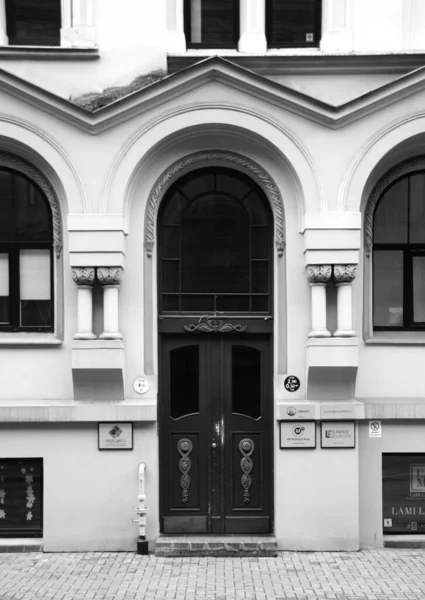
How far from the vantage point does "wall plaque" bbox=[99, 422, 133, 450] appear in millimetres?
10977

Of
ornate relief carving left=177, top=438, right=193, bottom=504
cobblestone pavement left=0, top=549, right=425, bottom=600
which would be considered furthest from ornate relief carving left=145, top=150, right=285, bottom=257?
cobblestone pavement left=0, top=549, right=425, bottom=600

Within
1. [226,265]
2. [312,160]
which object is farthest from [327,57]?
[226,265]

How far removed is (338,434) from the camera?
11016 millimetres

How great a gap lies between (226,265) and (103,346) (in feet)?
6.83

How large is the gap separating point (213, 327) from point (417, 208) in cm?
335

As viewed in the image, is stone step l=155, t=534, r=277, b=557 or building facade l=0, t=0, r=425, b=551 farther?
building facade l=0, t=0, r=425, b=551

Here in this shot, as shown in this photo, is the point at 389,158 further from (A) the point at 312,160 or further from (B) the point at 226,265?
(B) the point at 226,265

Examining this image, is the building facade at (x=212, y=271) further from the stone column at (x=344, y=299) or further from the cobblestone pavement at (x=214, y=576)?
the cobblestone pavement at (x=214, y=576)

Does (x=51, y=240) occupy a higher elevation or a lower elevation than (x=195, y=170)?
lower

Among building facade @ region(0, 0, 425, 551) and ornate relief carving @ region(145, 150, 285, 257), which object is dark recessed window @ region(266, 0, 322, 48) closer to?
building facade @ region(0, 0, 425, 551)

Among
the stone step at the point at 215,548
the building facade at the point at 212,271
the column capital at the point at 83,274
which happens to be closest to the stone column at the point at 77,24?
the building facade at the point at 212,271

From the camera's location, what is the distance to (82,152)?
10945 millimetres

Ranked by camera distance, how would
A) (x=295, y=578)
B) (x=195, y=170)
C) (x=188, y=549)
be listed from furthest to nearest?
(x=195, y=170), (x=188, y=549), (x=295, y=578)

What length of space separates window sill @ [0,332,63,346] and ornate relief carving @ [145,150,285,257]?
176cm
